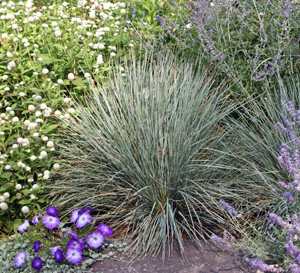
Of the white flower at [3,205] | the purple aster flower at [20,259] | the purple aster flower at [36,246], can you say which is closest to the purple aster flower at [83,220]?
the purple aster flower at [36,246]

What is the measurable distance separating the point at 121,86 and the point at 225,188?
1.32 meters

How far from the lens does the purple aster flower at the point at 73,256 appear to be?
2676mm

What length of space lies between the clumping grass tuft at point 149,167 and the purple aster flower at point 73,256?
16.4 inches

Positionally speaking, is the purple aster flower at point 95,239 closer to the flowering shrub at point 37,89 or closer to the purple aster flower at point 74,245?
the purple aster flower at point 74,245

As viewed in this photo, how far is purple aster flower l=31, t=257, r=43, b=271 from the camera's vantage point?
2.70 meters

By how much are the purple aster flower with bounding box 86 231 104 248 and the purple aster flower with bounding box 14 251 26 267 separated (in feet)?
1.52

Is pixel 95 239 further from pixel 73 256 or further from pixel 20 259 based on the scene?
pixel 20 259

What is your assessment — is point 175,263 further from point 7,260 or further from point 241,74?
point 241,74

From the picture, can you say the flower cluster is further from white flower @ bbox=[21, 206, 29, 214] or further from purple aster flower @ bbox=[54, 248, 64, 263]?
white flower @ bbox=[21, 206, 29, 214]

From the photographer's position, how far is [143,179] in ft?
10.2

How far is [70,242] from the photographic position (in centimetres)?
273

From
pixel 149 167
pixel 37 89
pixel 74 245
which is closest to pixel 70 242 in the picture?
pixel 74 245

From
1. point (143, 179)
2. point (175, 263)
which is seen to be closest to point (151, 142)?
point (143, 179)

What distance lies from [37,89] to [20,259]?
1.56 m
